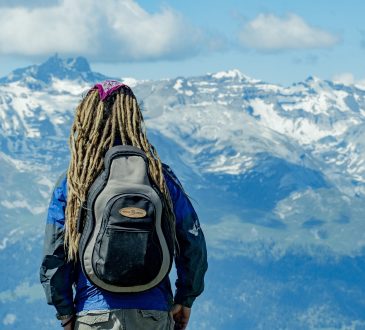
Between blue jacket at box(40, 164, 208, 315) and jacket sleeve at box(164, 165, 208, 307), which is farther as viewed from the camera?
jacket sleeve at box(164, 165, 208, 307)

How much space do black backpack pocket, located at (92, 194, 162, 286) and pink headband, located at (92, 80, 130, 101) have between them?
53.9 inches

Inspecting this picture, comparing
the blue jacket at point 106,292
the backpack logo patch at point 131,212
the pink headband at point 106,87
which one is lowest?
the blue jacket at point 106,292

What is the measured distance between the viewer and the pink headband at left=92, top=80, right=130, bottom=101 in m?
10.0

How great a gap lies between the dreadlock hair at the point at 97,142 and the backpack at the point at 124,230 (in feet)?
0.36

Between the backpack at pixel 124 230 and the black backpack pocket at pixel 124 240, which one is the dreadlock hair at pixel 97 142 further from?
the black backpack pocket at pixel 124 240

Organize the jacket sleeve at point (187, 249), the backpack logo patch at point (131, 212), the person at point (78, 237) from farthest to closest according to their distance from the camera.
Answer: the jacket sleeve at point (187, 249), the person at point (78, 237), the backpack logo patch at point (131, 212)

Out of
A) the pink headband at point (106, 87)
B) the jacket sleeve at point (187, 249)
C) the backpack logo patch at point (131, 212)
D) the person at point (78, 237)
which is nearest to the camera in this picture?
the backpack logo patch at point (131, 212)

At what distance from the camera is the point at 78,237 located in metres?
9.39

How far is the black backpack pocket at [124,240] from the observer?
9.00 meters

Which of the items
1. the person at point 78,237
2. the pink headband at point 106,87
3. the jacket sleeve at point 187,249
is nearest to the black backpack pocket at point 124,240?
the person at point 78,237

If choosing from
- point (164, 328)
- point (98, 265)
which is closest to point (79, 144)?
point (98, 265)

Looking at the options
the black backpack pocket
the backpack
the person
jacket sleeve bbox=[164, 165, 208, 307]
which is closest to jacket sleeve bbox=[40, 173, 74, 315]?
the person

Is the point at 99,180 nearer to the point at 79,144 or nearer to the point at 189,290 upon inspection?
the point at 79,144

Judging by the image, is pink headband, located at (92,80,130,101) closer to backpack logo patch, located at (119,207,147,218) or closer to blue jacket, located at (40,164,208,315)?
blue jacket, located at (40,164,208,315)
